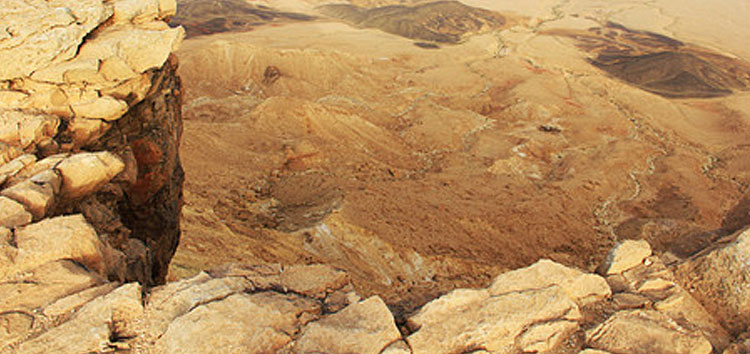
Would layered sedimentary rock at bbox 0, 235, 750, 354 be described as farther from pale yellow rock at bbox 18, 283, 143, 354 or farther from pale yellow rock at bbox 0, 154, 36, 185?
pale yellow rock at bbox 0, 154, 36, 185

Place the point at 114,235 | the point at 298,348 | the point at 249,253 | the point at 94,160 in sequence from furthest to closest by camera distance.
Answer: the point at 249,253, the point at 114,235, the point at 94,160, the point at 298,348

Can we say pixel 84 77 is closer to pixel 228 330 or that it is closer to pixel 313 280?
pixel 313 280

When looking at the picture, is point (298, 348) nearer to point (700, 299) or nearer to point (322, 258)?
point (700, 299)

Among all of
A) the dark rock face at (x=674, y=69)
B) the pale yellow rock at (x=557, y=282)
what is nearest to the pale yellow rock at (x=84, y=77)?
the pale yellow rock at (x=557, y=282)

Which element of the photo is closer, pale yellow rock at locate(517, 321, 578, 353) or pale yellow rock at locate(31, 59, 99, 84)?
pale yellow rock at locate(517, 321, 578, 353)

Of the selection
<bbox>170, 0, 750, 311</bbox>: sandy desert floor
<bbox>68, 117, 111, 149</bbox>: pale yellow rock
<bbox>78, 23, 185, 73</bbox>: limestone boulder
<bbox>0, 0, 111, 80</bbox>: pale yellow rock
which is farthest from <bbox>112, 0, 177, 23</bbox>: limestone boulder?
<bbox>170, 0, 750, 311</bbox>: sandy desert floor

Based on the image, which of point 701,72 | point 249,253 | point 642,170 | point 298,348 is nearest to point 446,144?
point 642,170
